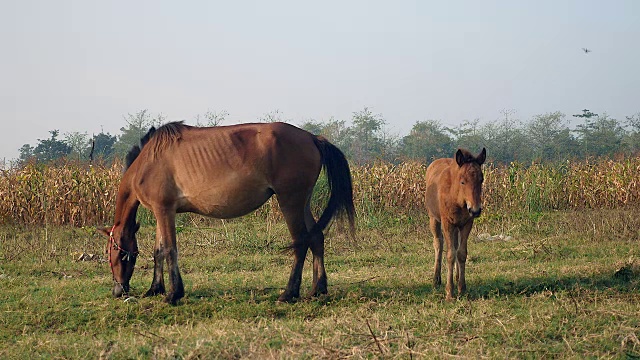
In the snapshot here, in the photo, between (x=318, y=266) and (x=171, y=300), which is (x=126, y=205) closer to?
(x=171, y=300)

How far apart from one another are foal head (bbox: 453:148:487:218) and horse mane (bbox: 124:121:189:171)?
370 centimetres

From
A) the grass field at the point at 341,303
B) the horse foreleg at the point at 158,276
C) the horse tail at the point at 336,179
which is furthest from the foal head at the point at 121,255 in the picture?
the horse tail at the point at 336,179

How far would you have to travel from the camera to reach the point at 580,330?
601cm

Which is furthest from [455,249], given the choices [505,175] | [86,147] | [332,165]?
[86,147]

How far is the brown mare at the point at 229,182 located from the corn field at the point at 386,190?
770 cm

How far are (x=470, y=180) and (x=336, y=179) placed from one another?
1813 mm

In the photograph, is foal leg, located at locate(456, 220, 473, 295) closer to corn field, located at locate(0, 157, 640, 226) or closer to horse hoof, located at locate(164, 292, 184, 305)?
horse hoof, located at locate(164, 292, 184, 305)

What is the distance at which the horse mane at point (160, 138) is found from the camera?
331 inches

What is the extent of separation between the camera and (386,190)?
715 inches

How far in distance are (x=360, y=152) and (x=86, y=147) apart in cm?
1996

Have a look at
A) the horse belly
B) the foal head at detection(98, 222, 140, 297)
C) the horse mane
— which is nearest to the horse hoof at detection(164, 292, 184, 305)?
the foal head at detection(98, 222, 140, 297)

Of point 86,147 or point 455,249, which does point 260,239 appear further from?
point 86,147

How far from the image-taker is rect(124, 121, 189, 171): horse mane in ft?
27.6

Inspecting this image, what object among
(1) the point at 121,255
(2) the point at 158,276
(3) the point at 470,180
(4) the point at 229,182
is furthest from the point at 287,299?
(3) the point at 470,180
